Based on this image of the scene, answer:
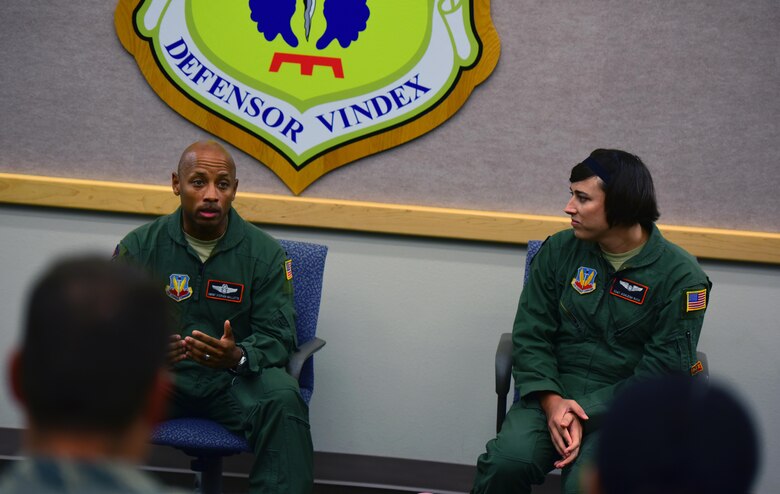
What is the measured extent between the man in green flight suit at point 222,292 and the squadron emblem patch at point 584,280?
847 mm

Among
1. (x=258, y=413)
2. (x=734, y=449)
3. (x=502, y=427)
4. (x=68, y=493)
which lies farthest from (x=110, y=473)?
(x=502, y=427)

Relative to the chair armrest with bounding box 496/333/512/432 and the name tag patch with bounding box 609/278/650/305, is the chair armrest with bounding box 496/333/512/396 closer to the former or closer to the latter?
the chair armrest with bounding box 496/333/512/432

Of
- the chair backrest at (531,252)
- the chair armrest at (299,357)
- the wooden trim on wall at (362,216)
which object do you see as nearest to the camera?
the chair armrest at (299,357)

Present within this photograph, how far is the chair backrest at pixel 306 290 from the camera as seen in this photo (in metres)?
2.90

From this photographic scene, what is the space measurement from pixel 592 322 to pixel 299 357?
0.85 metres

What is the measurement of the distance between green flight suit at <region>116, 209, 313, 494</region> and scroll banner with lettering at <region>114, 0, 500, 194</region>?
21.0 inches

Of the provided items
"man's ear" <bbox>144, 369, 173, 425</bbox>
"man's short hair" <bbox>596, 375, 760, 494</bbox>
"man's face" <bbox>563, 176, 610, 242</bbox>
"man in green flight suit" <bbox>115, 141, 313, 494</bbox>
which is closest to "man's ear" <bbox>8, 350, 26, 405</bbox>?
"man's ear" <bbox>144, 369, 173, 425</bbox>

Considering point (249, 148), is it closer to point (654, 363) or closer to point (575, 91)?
point (575, 91)

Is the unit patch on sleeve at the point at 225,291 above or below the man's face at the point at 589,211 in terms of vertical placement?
below

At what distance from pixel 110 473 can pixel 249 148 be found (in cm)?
253

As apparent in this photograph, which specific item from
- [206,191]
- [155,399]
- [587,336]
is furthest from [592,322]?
[155,399]

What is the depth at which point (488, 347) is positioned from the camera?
3.33m

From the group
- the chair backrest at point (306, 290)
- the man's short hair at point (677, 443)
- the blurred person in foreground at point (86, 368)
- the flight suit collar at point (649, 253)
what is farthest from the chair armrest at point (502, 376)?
the blurred person in foreground at point (86, 368)

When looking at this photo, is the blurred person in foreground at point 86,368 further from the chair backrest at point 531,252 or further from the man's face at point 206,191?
the chair backrest at point 531,252
